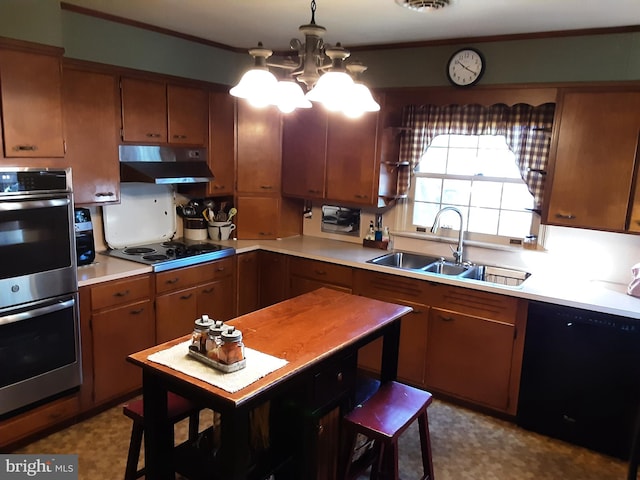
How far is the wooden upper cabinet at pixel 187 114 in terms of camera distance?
12.0ft

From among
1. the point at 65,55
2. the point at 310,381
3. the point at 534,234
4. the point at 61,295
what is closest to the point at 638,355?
the point at 534,234

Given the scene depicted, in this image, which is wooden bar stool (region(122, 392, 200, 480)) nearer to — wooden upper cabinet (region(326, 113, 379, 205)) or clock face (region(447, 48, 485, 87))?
wooden upper cabinet (region(326, 113, 379, 205))

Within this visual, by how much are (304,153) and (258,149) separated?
38cm

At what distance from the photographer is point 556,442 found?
121 inches

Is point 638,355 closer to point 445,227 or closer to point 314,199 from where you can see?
point 445,227

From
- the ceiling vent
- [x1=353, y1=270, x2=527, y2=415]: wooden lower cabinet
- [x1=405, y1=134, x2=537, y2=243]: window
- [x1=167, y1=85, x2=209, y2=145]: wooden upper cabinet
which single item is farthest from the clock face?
[x1=167, y1=85, x2=209, y2=145]: wooden upper cabinet

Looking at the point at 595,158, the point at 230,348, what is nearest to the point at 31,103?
the point at 230,348

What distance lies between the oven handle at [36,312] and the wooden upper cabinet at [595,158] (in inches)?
114

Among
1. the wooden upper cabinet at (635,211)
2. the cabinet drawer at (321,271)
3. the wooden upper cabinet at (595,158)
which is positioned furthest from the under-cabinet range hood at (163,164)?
the wooden upper cabinet at (635,211)

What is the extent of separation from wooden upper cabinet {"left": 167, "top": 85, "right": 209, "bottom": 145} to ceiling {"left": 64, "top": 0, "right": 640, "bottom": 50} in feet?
1.39

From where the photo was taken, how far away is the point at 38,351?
109 inches

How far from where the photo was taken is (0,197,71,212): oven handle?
252 cm

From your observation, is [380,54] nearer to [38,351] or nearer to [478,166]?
[478,166]

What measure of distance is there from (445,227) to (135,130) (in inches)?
92.1
